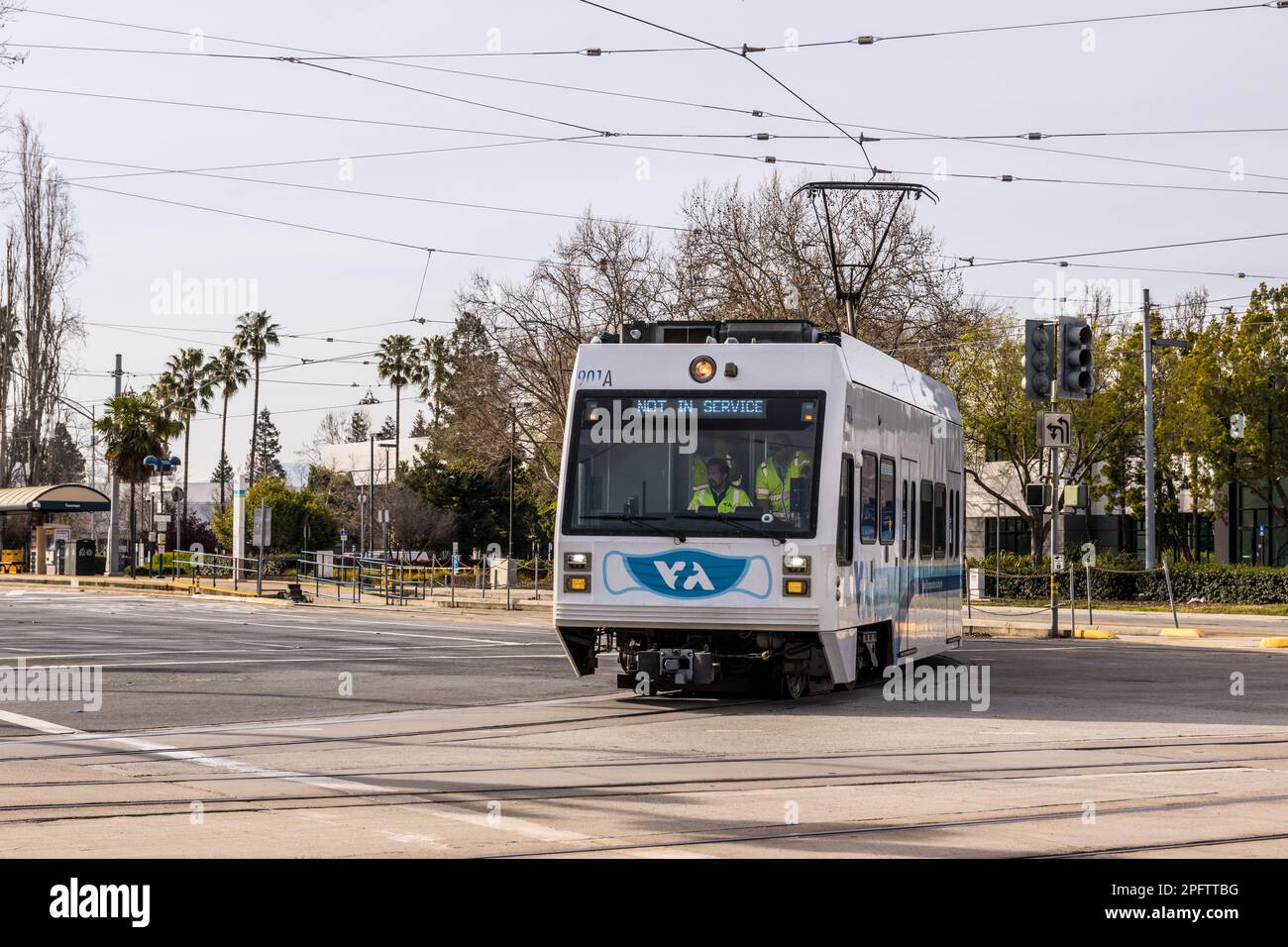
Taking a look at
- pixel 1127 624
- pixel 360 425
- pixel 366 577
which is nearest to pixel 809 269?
pixel 1127 624

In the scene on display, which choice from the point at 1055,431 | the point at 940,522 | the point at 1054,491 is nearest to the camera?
the point at 940,522

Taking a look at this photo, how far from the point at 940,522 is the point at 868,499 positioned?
497 centimetres

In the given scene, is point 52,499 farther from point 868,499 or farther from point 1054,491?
point 868,499

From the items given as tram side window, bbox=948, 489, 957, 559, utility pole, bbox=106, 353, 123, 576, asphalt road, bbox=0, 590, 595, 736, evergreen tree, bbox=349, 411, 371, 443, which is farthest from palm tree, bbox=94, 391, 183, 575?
evergreen tree, bbox=349, 411, 371, 443

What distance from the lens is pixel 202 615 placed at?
36.6 meters

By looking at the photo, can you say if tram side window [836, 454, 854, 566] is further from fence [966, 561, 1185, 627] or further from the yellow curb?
fence [966, 561, 1185, 627]

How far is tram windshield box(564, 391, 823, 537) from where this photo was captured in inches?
595

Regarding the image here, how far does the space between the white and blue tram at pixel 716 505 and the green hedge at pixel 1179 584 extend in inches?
1364

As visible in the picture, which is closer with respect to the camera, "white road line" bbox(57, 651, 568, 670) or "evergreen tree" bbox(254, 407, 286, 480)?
"white road line" bbox(57, 651, 568, 670)

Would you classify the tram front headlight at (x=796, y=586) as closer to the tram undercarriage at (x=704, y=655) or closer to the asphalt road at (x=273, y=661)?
the tram undercarriage at (x=704, y=655)

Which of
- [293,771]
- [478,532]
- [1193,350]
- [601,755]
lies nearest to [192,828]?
[293,771]

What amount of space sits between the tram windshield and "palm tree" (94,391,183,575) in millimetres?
54554

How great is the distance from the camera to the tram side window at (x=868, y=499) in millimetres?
16125

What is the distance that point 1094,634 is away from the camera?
103 feet
